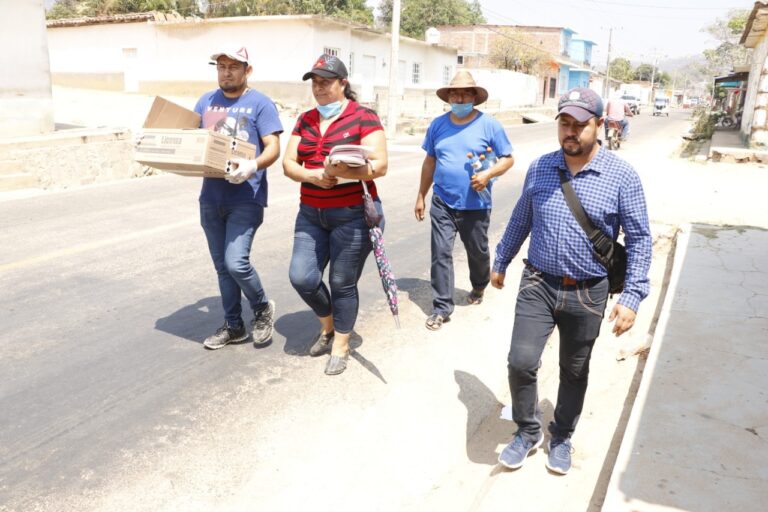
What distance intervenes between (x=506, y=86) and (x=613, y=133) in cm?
3205

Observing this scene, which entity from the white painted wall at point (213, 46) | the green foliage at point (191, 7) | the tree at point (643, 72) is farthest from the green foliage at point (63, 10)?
the tree at point (643, 72)

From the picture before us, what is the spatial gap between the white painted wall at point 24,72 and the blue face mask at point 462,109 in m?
10.8

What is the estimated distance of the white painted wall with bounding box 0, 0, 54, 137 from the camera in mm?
12875

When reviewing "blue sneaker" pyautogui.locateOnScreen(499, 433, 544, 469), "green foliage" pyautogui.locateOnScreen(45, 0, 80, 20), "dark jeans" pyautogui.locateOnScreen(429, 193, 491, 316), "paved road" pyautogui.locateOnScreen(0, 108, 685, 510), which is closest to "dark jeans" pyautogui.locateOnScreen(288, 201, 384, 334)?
"paved road" pyautogui.locateOnScreen(0, 108, 685, 510)

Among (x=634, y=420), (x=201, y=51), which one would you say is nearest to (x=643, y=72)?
(x=201, y=51)

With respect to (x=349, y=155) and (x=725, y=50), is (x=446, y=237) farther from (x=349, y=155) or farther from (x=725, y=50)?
(x=725, y=50)

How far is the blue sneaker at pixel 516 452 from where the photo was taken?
3.43 m

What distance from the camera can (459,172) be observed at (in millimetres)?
5422

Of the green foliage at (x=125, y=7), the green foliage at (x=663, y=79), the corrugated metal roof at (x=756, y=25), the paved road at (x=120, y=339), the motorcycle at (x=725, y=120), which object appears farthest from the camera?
the green foliage at (x=663, y=79)

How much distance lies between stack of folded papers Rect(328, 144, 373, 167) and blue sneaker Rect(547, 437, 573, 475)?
6.04 feet

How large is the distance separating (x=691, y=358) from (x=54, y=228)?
725 cm

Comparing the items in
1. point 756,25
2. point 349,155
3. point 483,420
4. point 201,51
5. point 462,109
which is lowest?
point 483,420

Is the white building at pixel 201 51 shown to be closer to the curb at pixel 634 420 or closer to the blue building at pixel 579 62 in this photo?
the curb at pixel 634 420

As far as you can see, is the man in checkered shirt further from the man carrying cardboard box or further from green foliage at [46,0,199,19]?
green foliage at [46,0,199,19]
